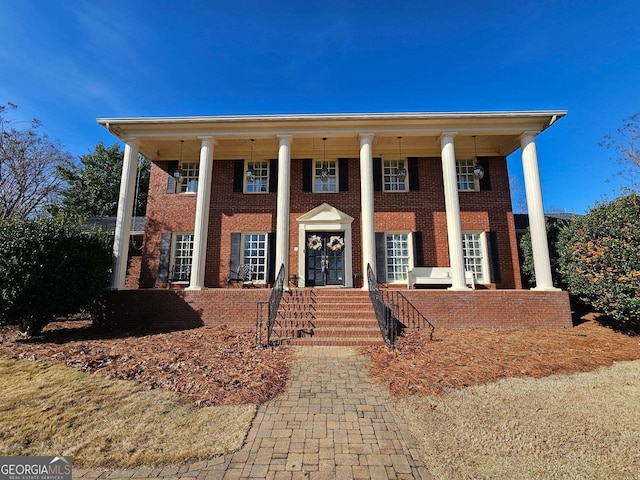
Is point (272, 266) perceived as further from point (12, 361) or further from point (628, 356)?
point (628, 356)

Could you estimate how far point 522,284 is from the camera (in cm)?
1170

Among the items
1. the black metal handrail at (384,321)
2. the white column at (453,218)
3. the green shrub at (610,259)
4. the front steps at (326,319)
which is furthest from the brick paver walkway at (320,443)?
the green shrub at (610,259)

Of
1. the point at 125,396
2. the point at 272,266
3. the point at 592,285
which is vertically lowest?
the point at 125,396

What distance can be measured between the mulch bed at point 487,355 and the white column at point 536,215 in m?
1.68

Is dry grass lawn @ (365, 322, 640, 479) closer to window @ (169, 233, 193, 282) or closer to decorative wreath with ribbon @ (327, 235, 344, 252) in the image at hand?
decorative wreath with ribbon @ (327, 235, 344, 252)

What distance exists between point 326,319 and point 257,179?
703 cm

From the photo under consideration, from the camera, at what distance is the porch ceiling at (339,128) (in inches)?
403

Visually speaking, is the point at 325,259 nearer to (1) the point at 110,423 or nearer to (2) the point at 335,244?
(2) the point at 335,244

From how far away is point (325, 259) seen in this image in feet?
38.1

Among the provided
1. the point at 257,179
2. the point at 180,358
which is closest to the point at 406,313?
the point at 180,358

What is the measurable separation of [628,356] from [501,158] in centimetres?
822

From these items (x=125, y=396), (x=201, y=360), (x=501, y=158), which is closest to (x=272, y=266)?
(x=201, y=360)

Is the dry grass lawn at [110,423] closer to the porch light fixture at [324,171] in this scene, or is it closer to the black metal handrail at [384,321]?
the black metal handrail at [384,321]
